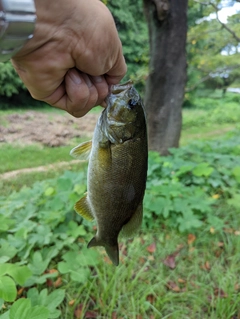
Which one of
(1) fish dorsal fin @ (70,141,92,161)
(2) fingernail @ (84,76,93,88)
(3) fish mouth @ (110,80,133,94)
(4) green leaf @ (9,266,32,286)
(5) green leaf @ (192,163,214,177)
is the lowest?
(5) green leaf @ (192,163,214,177)

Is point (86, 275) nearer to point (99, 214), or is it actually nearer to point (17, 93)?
point (99, 214)

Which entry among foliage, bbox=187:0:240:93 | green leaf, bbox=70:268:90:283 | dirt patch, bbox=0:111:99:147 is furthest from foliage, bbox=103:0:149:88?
green leaf, bbox=70:268:90:283

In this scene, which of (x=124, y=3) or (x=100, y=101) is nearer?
(x=100, y=101)

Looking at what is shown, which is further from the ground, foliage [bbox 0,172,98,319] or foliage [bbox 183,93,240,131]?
foliage [bbox 0,172,98,319]

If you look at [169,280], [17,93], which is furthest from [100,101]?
[17,93]

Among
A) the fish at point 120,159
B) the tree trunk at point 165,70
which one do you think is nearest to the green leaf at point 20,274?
the fish at point 120,159

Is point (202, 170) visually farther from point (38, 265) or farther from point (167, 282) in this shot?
point (38, 265)

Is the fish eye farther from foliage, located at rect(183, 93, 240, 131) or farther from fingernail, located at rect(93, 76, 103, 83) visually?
foliage, located at rect(183, 93, 240, 131)
